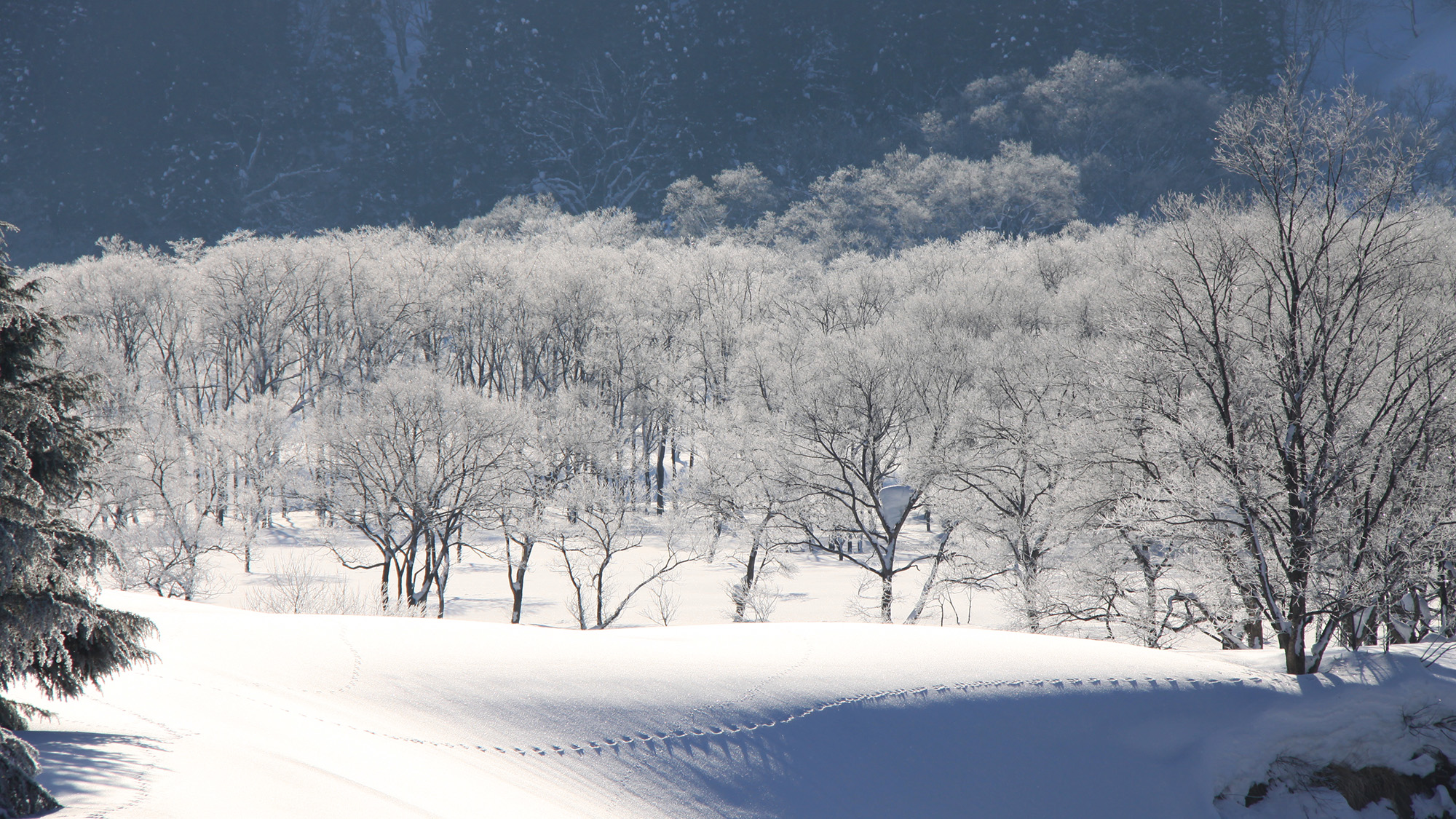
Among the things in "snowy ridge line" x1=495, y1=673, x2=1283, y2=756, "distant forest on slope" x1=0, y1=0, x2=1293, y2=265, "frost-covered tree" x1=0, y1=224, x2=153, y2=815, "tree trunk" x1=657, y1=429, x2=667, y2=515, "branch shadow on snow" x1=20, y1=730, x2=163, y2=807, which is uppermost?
"distant forest on slope" x1=0, y1=0, x2=1293, y2=265

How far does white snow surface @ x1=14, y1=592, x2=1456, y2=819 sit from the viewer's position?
630 centimetres

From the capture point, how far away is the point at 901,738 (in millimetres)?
8672

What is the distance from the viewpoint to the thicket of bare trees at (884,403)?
12062 mm

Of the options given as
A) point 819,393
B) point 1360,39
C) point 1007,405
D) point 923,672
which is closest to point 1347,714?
point 923,672

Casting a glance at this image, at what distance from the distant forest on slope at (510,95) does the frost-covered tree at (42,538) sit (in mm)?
87622

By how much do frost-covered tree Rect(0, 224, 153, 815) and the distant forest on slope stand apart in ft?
287

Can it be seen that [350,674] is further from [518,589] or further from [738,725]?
[518,589]

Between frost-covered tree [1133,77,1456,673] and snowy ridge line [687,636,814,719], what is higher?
frost-covered tree [1133,77,1456,673]

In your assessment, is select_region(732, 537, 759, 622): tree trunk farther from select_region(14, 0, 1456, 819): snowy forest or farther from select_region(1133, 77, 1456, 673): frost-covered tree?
select_region(1133, 77, 1456, 673): frost-covered tree

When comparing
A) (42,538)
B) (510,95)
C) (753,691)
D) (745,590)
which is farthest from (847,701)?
(510,95)

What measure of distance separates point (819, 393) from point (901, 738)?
21.7 m

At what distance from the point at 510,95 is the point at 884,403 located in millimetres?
98993

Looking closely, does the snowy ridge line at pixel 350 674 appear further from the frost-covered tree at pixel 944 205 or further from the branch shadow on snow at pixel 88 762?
the frost-covered tree at pixel 944 205

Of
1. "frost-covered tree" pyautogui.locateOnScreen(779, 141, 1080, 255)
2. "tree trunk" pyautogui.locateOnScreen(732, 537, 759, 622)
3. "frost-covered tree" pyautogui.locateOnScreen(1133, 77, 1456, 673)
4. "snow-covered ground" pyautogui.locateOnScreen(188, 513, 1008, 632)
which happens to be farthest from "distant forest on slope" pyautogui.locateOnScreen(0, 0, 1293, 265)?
"frost-covered tree" pyautogui.locateOnScreen(1133, 77, 1456, 673)
